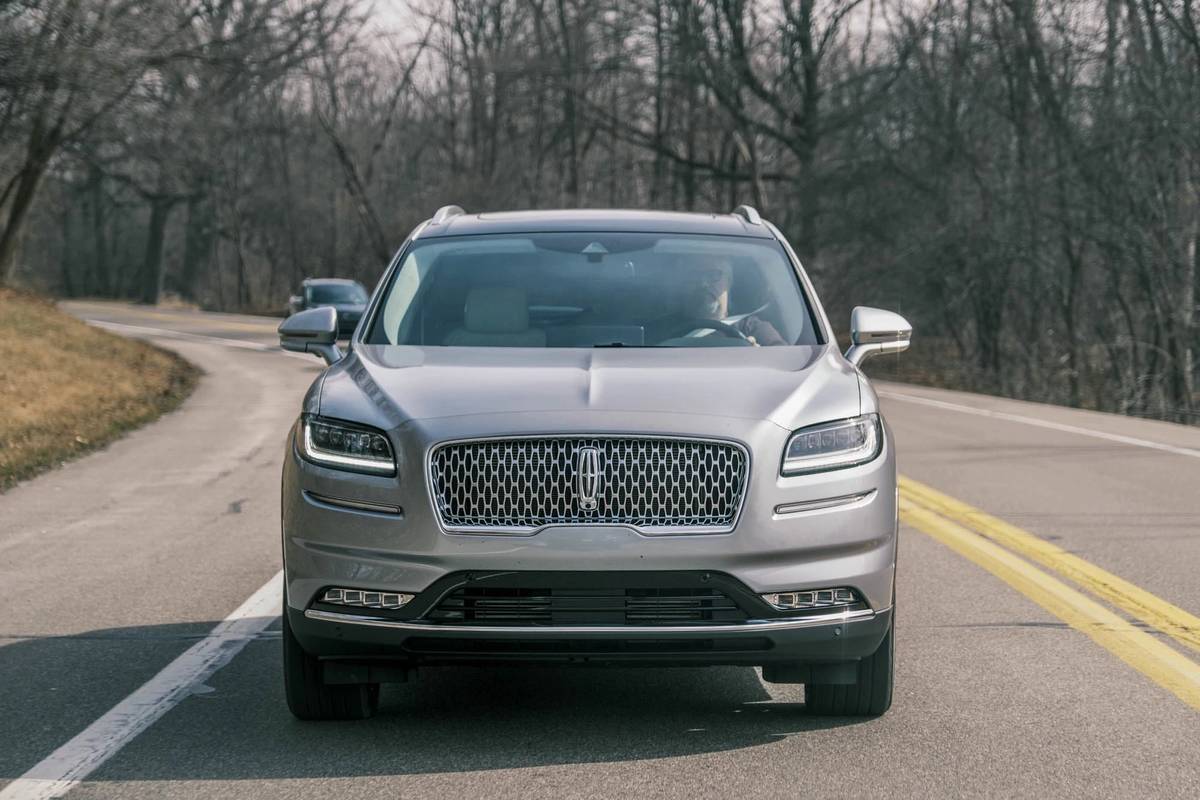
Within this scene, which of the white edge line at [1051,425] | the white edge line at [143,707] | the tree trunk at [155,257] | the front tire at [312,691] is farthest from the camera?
the tree trunk at [155,257]

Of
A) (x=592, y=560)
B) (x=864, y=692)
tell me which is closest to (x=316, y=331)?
(x=592, y=560)

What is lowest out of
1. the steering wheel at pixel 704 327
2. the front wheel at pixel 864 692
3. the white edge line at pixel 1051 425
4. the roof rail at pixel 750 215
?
the white edge line at pixel 1051 425

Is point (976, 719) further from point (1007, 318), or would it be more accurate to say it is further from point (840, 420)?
point (1007, 318)

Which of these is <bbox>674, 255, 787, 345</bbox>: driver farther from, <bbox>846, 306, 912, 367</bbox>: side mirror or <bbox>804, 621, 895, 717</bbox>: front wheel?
<bbox>804, 621, 895, 717</bbox>: front wheel

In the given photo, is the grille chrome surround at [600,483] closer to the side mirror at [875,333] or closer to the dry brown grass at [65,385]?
the side mirror at [875,333]

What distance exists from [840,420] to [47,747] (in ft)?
8.63

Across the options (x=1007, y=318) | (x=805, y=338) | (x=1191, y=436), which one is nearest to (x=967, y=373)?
(x=1007, y=318)

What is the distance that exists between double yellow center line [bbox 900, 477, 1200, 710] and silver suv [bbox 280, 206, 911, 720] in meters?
1.52

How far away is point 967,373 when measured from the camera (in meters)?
31.1

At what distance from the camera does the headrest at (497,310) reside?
Answer: 610cm

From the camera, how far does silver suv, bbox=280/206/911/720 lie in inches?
183

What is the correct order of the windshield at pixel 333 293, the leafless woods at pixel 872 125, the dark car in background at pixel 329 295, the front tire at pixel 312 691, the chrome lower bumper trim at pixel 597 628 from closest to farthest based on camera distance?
1. the chrome lower bumper trim at pixel 597 628
2. the front tire at pixel 312 691
3. the leafless woods at pixel 872 125
4. the dark car in background at pixel 329 295
5. the windshield at pixel 333 293

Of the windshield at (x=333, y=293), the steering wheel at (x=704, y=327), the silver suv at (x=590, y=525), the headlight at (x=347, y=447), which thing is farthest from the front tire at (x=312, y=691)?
the windshield at (x=333, y=293)

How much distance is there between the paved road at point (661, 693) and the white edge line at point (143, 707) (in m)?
0.04
